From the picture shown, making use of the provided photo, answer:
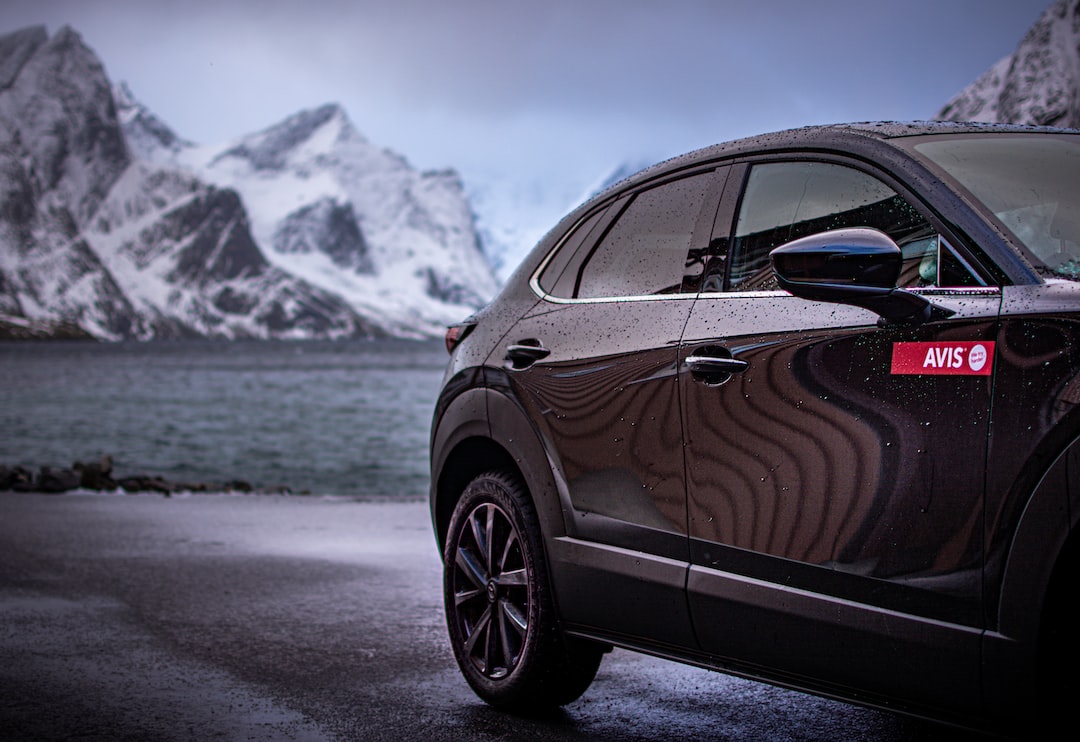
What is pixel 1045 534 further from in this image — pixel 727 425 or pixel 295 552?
pixel 295 552

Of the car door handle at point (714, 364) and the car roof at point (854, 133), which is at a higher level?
the car roof at point (854, 133)

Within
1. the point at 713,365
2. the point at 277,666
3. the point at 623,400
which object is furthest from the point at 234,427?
the point at 713,365

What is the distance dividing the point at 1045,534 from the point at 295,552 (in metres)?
7.45

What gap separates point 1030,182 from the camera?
10.2ft

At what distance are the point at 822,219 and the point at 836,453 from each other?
74 cm

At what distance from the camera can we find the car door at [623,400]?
371 centimetres

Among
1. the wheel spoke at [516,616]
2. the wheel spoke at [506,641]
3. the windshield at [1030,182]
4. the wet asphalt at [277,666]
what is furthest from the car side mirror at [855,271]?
the wheel spoke at [506,641]

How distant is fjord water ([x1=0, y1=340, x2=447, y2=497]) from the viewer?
3300 centimetres

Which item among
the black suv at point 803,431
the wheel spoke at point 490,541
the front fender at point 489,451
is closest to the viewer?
the black suv at point 803,431

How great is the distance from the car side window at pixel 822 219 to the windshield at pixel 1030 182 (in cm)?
15

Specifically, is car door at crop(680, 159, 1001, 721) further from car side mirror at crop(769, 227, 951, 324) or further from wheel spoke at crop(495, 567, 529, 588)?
wheel spoke at crop(495, 567, 529, 588)

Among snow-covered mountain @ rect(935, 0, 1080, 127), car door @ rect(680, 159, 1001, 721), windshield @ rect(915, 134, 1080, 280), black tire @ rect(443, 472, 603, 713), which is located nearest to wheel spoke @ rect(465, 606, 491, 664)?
black tire @ rect(443, 472, 603, 713)

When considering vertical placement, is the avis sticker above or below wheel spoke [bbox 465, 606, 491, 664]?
above

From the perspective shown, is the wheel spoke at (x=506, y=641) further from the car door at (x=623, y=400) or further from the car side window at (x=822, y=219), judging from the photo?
the car side window at (x=822, y=219)
